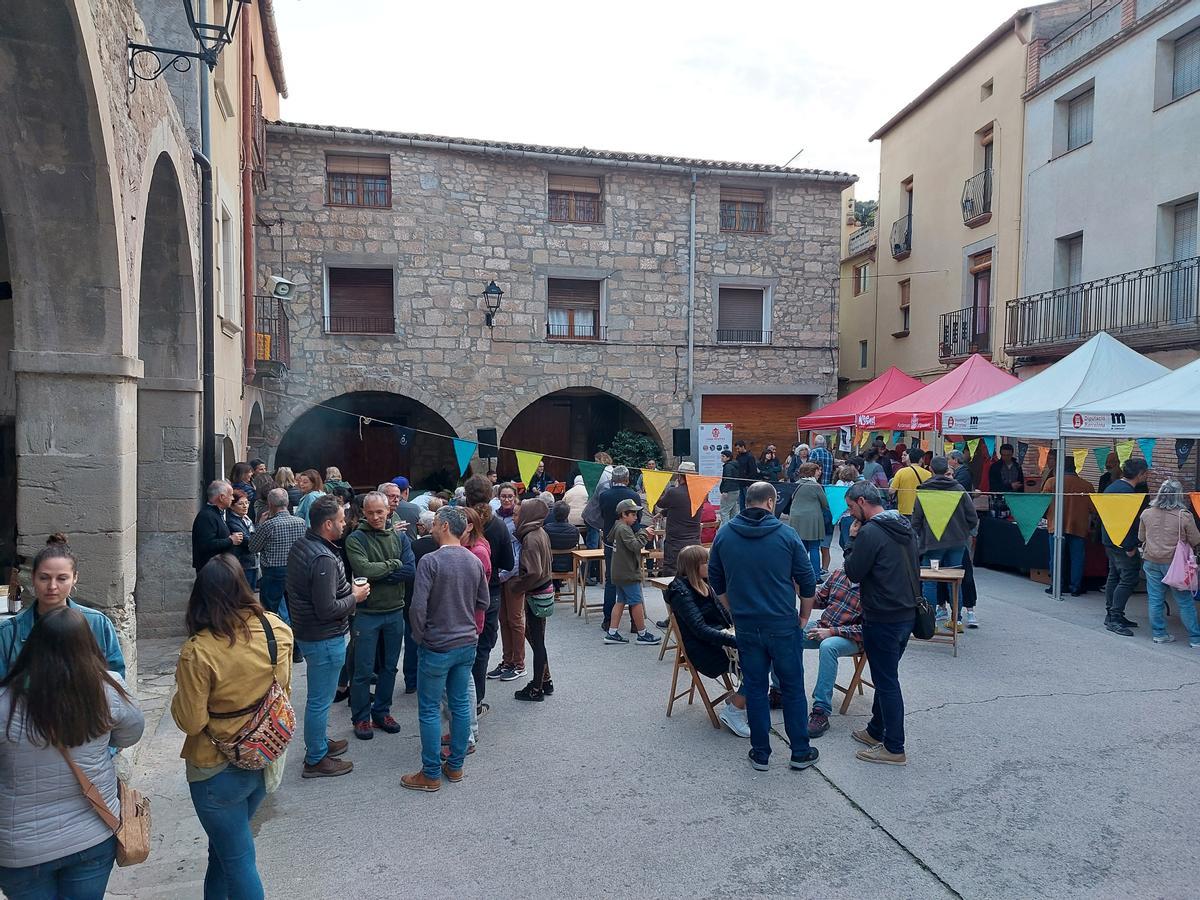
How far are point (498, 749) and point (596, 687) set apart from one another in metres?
1.30

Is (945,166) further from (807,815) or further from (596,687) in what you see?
(807,815)

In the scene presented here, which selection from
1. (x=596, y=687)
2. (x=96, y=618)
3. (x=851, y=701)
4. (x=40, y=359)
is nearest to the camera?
(x=96, y=618)

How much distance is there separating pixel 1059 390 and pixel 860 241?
50.0 feet

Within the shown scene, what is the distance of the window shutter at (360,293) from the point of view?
50.8 feet

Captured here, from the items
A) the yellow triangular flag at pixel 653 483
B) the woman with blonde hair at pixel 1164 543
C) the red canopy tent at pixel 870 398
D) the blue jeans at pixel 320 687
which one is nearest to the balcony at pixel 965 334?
the red canopy tent at pixel 870 398

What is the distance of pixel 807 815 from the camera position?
4.07 metres

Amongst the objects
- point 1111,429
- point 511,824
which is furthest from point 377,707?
point 1111,429

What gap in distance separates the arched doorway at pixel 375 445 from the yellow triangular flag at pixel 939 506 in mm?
11773

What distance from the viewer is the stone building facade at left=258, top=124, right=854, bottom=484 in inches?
594

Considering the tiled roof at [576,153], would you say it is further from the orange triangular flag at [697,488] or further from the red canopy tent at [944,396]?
the orange triangular flag at [697,488]

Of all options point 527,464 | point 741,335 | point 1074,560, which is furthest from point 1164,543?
point 741,335

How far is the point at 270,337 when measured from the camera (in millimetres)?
12523

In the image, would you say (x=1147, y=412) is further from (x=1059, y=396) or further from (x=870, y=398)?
(x=870, y=398)

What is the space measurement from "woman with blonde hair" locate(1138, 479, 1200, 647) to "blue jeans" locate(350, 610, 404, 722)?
6.43 m
